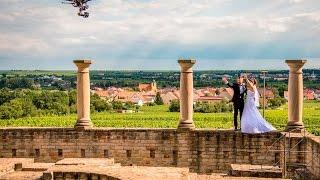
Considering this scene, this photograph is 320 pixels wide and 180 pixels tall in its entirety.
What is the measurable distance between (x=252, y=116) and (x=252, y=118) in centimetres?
8

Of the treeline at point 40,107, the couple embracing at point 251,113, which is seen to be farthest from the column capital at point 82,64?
the treeline at point 40,107

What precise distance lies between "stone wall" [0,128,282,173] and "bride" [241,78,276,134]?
1.82ft

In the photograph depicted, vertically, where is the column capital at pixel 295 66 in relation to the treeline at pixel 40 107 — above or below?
above

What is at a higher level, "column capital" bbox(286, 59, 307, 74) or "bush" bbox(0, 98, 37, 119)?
"column capital" bbox(286, 59, 307, 74)

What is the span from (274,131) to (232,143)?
1.42 m

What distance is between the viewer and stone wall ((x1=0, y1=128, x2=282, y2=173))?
16.3m

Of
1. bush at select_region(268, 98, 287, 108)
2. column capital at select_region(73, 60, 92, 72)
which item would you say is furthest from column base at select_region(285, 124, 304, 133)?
bush at select_region(268, 98, 287, 108)

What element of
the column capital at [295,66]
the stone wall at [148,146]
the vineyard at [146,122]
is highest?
the column capital at [295,66]

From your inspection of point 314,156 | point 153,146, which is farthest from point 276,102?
point 314,156

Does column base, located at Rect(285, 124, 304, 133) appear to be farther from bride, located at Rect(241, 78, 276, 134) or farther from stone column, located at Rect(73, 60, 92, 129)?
stone column, located at Rect(73, 60, 92, 129)

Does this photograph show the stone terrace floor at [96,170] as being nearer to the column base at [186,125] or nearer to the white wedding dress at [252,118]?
the white wedding dress at [252,118]

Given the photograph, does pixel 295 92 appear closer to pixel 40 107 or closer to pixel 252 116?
pixel 252 116

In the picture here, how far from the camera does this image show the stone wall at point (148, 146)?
16.3m

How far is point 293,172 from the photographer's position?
14852 mm
